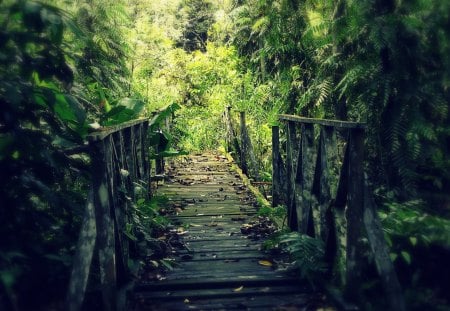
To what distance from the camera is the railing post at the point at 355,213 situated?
125 inches

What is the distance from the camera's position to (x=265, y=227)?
18.0ft

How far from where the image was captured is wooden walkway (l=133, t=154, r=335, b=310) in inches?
135

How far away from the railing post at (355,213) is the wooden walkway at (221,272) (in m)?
0.28

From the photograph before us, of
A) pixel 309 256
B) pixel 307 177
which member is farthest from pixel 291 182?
pixel 309 256

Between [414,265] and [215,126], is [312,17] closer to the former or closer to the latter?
[414,265]

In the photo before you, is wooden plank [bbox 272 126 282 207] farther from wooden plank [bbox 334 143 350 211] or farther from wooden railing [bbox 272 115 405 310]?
wooden plank [bbox 334 143 350 211]

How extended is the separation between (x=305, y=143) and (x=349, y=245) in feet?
4.15

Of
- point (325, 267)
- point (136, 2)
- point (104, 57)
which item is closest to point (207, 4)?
point (136, 2)

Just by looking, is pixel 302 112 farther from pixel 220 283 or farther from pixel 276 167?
pixel 220 283

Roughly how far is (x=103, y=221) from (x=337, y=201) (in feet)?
5.62

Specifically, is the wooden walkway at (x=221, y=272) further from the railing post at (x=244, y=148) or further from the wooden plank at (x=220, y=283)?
the railing post at (x=244, y=148)

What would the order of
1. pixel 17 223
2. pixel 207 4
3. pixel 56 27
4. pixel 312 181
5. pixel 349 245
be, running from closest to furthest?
pixel 56 27
pixel 17 223
pixel 349 245
pixel 312 181
pixel 207 4

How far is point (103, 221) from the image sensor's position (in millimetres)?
3000

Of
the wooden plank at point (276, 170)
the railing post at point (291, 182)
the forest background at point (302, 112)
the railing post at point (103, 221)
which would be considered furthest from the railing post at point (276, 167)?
the railing post at point (103, 221)
